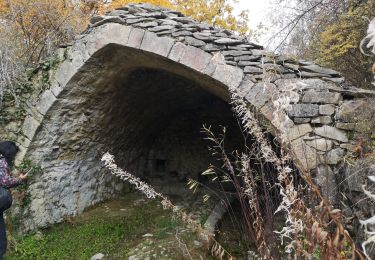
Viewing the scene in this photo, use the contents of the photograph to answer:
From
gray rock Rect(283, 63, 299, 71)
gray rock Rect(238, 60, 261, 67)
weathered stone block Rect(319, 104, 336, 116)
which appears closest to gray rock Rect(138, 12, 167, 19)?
gray rock Rect(238, 60, 261, 67)

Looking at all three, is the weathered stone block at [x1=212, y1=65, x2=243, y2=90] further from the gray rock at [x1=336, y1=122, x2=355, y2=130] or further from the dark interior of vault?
the dark interior of vault

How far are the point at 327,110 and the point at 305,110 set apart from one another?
0.74 feet

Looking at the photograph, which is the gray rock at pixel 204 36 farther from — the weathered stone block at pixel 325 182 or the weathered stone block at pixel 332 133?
the weathered stone block at pixel 325 182

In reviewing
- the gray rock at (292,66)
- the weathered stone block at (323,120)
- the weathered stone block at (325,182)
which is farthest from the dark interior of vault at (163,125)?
the weathered stone block at (325,182)

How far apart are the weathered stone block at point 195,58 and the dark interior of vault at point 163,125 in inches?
53.8

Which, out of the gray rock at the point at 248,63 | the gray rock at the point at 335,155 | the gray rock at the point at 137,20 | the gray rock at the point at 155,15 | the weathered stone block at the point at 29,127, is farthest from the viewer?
the weathered stone block at the point at 29,127

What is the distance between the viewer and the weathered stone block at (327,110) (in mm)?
3703

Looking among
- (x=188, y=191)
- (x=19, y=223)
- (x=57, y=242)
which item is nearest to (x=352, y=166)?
(x=57, y=242)

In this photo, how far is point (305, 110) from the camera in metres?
3.77

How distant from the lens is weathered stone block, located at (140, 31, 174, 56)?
4.46 meters

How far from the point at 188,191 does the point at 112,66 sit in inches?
152

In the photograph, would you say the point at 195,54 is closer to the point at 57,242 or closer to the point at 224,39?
the point at 224,39

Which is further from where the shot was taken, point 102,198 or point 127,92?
point 102,198

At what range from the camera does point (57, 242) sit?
489 centimetres
